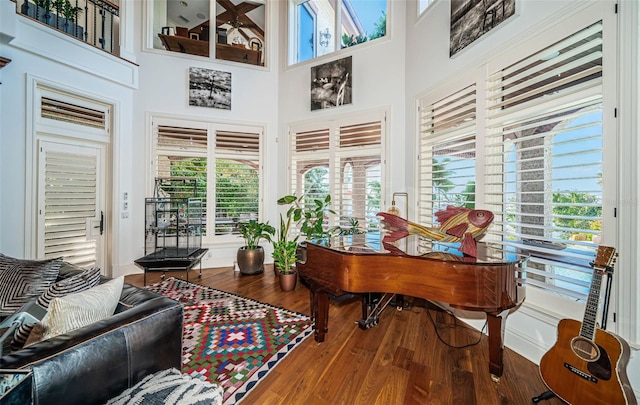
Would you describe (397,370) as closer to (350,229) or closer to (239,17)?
(350,229)

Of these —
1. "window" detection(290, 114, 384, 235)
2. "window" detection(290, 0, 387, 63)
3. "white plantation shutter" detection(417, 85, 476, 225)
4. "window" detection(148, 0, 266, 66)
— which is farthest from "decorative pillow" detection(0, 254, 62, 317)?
"window" detection(290, 0, 387, 63)

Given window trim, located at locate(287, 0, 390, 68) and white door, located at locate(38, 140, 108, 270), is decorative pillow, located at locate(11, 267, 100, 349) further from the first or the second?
window trim, located at locate(287, 0, 390, 68)

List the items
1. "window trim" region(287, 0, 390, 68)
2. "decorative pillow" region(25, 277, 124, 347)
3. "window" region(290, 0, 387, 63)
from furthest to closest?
"window" region(290, 0, 387, 63) → "window trim" region(287, 0, 390, 68) → "decorative pillow" region(25, 277, 124, 347)

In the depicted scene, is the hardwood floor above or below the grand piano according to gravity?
below

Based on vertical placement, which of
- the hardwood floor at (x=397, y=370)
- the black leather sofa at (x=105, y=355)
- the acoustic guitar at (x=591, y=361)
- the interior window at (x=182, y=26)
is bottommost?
the hardwood floor at (x=397, y=370)

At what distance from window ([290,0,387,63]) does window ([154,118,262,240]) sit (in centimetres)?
178

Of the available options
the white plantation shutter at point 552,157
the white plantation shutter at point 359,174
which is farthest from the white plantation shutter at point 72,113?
the white plantation shutter at point 552,157

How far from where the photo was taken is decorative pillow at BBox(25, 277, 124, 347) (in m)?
1.11

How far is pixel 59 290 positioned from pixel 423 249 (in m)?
2.26

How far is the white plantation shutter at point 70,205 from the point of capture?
3336 mm

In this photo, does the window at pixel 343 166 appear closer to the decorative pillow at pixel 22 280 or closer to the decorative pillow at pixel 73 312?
the decorative pillow at pixel 73 312

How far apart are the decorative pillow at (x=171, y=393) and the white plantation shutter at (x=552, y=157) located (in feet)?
7.30

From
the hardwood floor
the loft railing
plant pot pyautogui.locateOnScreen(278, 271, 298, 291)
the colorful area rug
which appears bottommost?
the hardwood floor

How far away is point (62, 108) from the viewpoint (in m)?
3.42
